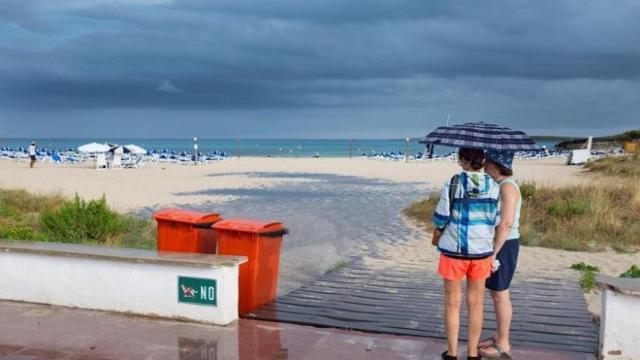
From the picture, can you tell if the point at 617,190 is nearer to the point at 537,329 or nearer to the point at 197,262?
the point at 537,329

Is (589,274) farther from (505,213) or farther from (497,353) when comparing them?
(505,213)

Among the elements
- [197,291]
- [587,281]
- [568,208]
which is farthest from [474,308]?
[568,208]

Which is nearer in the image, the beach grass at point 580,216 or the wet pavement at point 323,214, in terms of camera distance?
the wet pavement at point 323,214

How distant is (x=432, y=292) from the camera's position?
780cm

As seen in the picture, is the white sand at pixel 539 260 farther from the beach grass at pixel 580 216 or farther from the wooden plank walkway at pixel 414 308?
the wooden plank walkway at pixel 414 308

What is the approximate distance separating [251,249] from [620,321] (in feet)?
10.7

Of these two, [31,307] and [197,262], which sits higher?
[197,262]

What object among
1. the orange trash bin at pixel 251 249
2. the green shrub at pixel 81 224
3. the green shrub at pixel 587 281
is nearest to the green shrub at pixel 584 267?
the green shrub at pixel 587 281

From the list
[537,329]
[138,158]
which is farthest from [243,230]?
[138,158]

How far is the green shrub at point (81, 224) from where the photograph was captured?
1033 cm

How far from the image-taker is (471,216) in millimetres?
4547

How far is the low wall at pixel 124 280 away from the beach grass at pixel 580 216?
7.85m

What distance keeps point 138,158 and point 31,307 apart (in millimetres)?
35004

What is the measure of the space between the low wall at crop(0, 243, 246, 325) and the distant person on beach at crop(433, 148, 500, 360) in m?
2.11
